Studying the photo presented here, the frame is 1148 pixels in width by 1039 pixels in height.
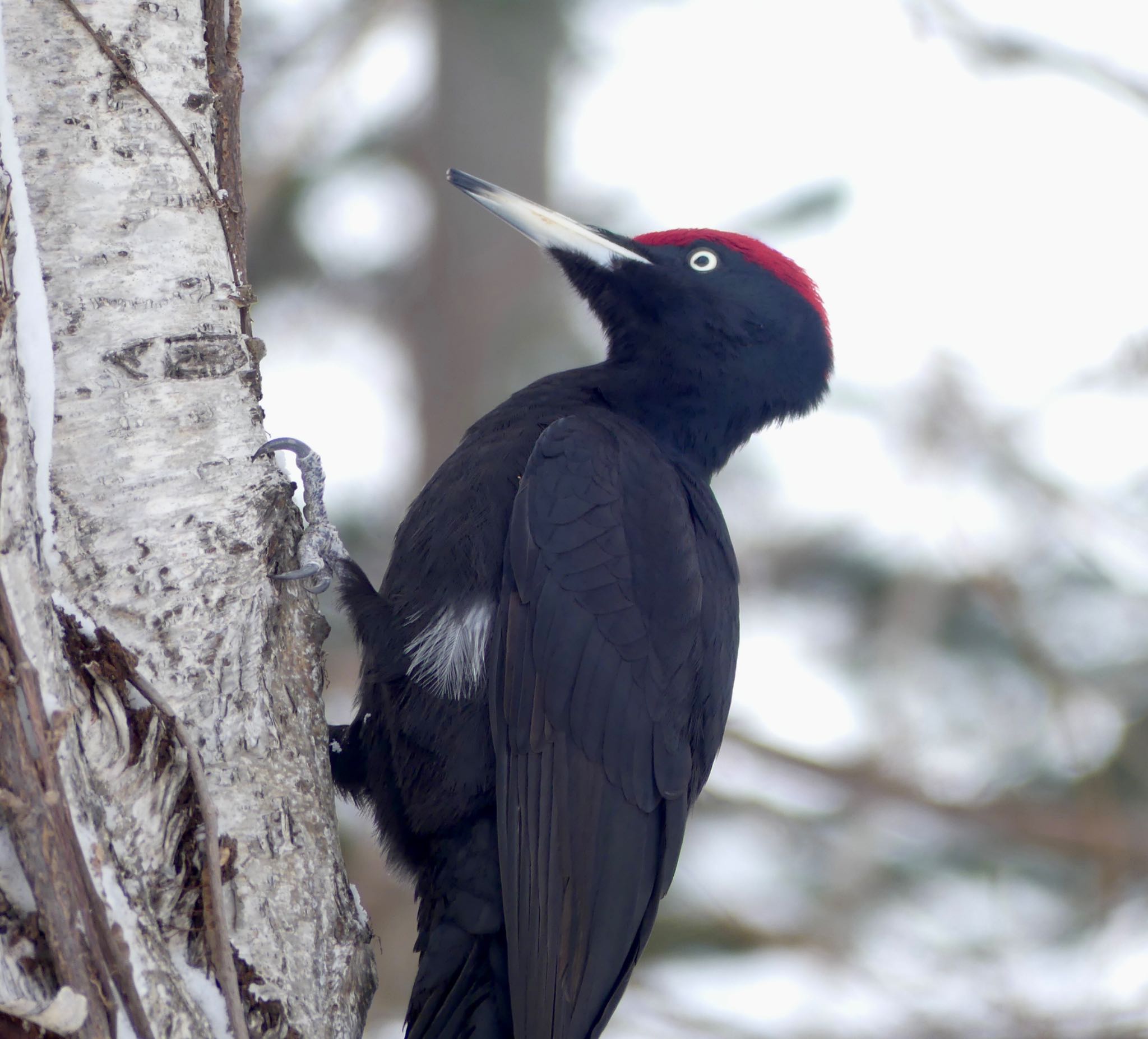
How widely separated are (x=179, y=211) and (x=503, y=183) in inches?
232

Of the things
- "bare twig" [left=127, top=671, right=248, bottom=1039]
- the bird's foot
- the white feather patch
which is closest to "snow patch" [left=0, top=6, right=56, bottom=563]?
"bare twig" [left=127, top=671, right=248, bottom=1039]

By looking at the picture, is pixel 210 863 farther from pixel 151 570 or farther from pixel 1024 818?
pixel 1024 818

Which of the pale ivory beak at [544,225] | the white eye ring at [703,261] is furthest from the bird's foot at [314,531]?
the white eye ring at [703,261]

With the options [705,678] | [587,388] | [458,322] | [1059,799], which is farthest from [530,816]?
[458,322]

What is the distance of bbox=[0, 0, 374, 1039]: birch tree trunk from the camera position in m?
1.55

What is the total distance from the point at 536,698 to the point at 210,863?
0.90 m

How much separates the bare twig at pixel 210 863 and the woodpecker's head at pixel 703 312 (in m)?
1.74

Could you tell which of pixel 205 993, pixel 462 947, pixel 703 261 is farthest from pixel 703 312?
pixel 205 993

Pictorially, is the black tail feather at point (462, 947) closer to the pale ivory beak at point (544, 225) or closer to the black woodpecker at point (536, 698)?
the black woodpecker at point (536, 698)

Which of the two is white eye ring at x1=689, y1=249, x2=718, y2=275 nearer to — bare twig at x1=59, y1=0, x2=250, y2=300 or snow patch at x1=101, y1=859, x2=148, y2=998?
bare twig at x1=59, y1=0, x2=250, y2=300

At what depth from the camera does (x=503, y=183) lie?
25.7 ft

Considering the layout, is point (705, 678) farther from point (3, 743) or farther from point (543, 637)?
point (3, 743)

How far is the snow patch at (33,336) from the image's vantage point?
1698 mm

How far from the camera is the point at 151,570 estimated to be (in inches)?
78.2
